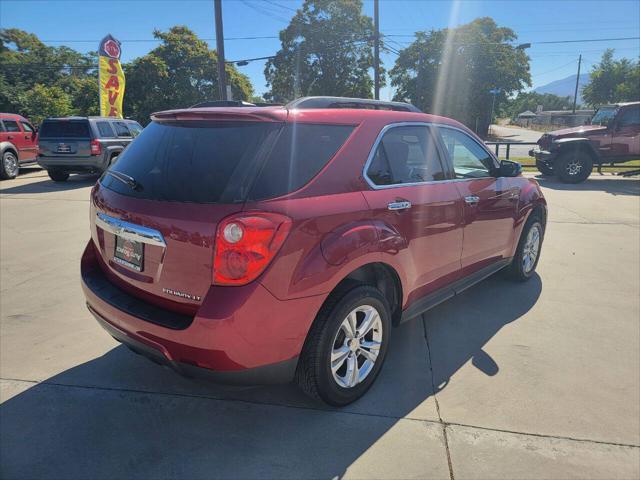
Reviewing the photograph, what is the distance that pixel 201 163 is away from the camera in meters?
2.39

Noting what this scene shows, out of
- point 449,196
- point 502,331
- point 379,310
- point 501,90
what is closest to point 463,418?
point 379,310

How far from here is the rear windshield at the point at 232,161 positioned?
88.7 inches

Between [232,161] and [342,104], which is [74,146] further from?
[232,161]

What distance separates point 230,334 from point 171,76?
3956 cm

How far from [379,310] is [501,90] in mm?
49970

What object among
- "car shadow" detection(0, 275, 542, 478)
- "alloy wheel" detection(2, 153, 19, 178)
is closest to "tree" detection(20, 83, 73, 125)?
"alloy wheel" detection(2, 153, 19, 178)

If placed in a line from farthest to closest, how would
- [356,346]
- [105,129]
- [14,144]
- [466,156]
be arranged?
[14,144] → [105,129] → [466,156] → [356,346]

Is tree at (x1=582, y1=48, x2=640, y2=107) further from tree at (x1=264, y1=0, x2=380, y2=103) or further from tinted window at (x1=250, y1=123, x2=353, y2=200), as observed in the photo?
tinted window at (x1=250, y1=123, x2=353, y2=200)

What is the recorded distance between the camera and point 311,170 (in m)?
A: 2.44

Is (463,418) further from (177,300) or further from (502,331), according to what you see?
(177,300)

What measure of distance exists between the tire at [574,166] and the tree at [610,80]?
47.1 m

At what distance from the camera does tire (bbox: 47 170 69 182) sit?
12.6 metres

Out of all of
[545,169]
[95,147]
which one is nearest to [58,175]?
[95,147]

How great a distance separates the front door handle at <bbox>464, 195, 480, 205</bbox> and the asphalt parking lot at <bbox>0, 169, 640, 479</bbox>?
1067 mm
